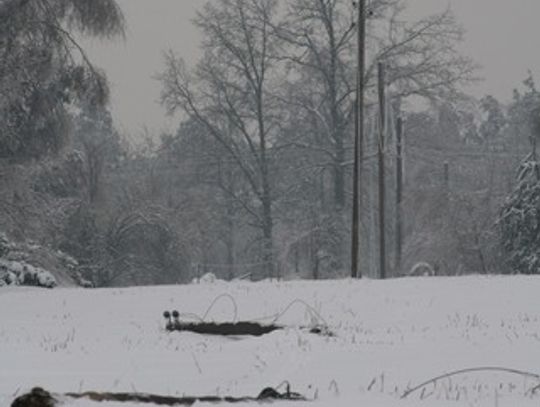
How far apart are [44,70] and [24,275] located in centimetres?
604

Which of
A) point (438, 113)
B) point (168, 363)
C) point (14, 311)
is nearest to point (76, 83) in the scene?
point (14, 311)

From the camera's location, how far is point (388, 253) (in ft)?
198

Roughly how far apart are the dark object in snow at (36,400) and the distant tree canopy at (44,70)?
61.9 feet

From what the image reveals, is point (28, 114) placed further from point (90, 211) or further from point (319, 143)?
point (319, 143)

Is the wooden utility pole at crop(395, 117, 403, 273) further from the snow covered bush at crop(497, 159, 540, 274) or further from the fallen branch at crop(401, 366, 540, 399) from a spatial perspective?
the fallen branch at crop(401, 366, 540, 399)

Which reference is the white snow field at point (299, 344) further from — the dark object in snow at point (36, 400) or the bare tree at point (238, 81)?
the bare tree at point (238, 81)

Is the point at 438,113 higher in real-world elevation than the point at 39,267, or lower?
higher

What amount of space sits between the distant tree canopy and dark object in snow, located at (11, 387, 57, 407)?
61.9ft

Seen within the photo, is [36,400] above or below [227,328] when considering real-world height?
below

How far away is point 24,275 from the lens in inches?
1051

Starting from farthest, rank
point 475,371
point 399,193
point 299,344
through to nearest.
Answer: point 399,193
point 299,344
point 475,371

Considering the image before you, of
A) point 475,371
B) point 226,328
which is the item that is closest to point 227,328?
point 226,328

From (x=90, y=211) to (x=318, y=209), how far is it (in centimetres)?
1446

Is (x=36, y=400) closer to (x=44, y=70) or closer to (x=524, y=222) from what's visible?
(x=44, y=70)
